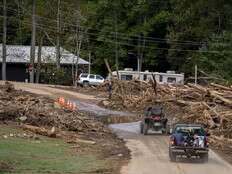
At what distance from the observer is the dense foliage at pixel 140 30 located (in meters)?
85.7

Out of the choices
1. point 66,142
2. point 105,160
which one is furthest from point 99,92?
point 105,160

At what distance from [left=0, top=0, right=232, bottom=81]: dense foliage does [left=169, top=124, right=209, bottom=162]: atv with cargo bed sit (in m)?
53.5

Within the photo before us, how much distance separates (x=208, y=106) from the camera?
41.0 metres

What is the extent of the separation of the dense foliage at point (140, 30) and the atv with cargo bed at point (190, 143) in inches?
2107

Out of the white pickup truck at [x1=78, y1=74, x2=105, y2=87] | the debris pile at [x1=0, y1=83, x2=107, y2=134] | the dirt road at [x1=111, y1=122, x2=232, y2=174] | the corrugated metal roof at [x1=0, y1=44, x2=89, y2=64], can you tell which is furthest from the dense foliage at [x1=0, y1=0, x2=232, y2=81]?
the dirt road at [x1=111, y1=122, x2=232, y2=174]

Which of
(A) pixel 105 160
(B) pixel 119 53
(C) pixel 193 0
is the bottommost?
(A) pixel 105 160

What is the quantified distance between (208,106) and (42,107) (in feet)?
35.0

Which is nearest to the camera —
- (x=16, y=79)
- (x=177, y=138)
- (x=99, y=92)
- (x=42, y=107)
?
(x=177, y=138)

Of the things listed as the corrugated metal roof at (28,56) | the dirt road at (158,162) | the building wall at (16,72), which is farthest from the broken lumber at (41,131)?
the building wall at (16,72)

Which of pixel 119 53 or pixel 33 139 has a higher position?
pixel 119 53

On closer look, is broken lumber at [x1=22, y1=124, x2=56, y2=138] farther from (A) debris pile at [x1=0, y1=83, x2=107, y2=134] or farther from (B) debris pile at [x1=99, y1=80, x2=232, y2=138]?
(B) debris pile at [x1=99, y1=80, x2=232, y2=138]

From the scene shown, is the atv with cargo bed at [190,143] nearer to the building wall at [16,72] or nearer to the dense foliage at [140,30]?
the dense foliage at [140,30]

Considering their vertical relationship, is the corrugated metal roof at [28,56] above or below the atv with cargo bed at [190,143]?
above

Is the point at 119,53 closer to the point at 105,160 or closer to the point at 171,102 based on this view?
the point at 171,102
